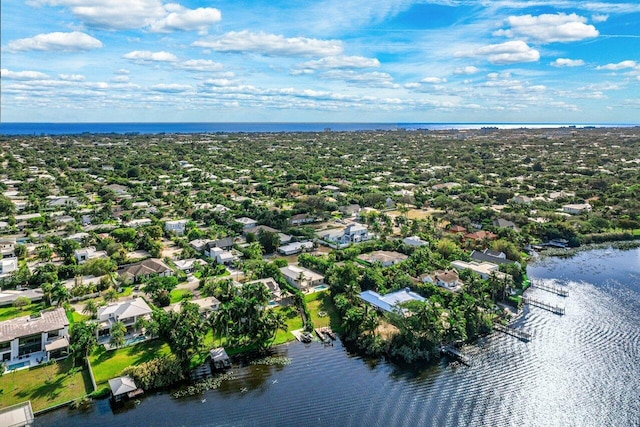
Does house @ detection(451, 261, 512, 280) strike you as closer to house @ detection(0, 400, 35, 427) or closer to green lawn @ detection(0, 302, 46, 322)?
house @ detection(0, 400, 35, 427)

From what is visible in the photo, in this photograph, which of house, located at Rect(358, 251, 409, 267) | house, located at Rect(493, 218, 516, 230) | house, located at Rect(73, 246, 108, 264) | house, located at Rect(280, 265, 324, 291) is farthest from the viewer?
house, located at Rect(493, 218, 516, 230)

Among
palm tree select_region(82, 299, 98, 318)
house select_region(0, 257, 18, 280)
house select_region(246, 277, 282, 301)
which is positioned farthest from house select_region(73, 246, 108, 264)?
house select_region(246, 277, 282, 301)

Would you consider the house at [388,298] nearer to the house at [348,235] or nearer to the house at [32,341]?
the house at [348,235]

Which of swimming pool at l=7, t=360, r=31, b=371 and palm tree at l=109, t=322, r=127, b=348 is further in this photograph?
palm tree at l=109, t=322, r=127, b=348

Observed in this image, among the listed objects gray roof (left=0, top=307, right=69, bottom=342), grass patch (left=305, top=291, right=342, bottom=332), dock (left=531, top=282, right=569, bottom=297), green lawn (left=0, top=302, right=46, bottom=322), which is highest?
gray roof (left=0, top=307, right=69, bottom=342)

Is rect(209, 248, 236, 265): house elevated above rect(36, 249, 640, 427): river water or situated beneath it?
elevated above

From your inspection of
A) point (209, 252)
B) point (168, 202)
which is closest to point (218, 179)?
point (168, 202)

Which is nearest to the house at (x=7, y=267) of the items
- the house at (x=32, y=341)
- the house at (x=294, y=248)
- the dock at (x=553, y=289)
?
the house at (x=32, y=341)
